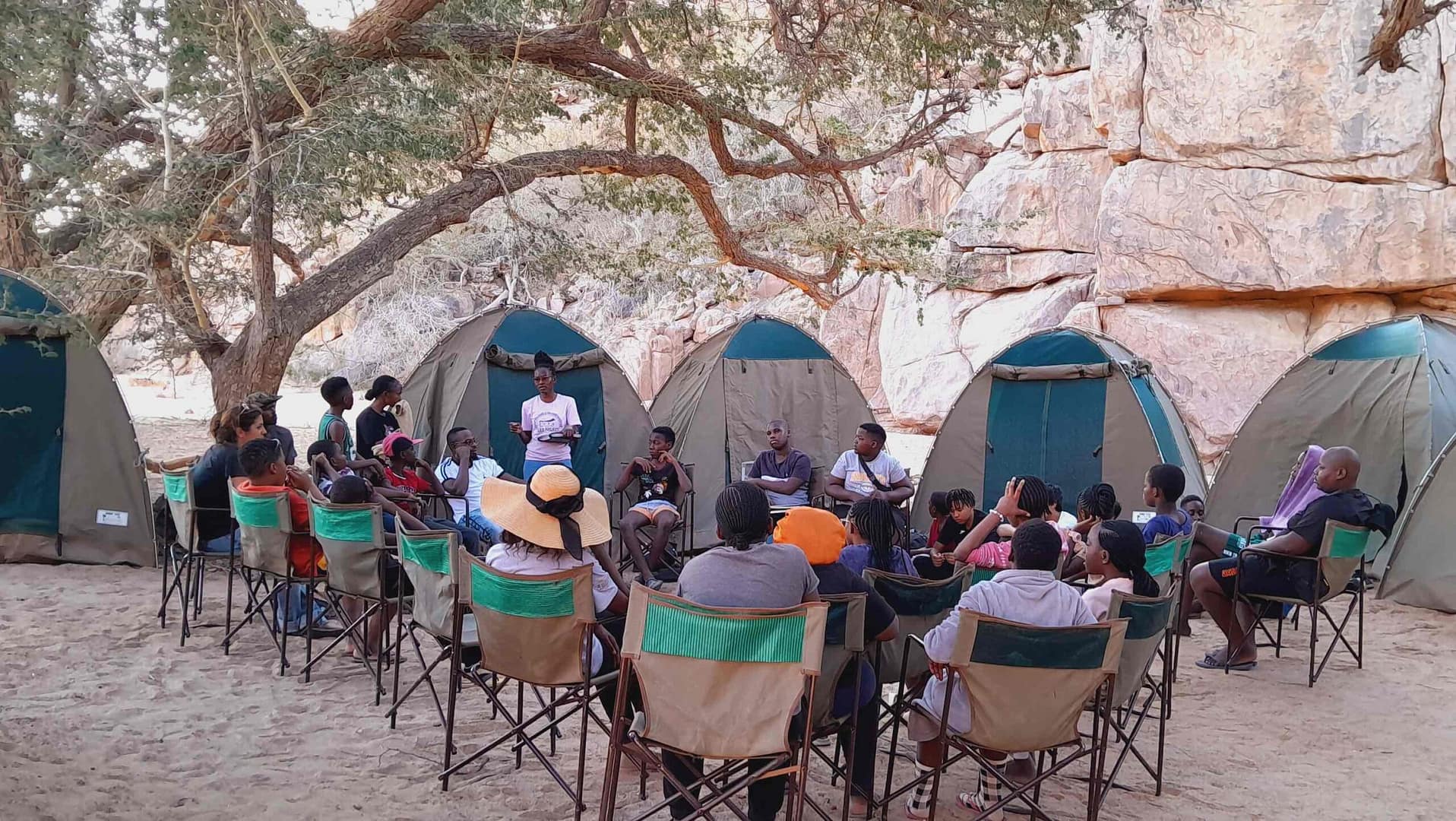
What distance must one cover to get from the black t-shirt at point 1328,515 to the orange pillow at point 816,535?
123 inches

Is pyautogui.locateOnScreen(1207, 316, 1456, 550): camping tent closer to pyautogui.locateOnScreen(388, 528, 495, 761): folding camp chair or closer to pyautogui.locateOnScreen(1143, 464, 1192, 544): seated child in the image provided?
pyautogui.locateOnScreen(1143, 464, 1192, 544): seated child

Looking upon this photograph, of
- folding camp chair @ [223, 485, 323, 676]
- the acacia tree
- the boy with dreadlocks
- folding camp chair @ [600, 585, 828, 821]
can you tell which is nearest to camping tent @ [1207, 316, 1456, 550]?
the acacia tree

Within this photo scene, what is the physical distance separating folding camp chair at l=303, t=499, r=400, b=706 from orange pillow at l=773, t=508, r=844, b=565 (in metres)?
1.93

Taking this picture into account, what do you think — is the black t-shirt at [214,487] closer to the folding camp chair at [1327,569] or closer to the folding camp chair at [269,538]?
the folding camp chair at [269,538]

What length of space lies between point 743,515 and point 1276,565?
3585mm

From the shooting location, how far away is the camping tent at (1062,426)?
7633 millimetres

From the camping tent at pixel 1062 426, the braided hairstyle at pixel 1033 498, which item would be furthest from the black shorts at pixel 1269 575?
the camping tent at pixel 1062 426

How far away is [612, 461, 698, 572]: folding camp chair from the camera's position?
711cm

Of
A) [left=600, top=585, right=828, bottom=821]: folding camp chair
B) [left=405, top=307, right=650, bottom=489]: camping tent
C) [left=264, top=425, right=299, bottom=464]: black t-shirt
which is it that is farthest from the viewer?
[left=405, top=307, right=650, bottom=489]: camping tent

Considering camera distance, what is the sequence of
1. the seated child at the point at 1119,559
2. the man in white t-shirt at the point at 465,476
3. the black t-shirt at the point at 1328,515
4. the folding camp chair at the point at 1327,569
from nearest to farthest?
the seated child at the point at 1119,559, the folding camp chair at the point at 1327,569, the black t-shirt at the point at 1328,515, the man in white t-shirt at the point at 465,476

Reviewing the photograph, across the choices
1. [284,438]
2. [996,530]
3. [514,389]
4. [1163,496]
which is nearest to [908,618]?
[996,530]

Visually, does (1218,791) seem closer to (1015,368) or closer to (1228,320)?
(1015,368)

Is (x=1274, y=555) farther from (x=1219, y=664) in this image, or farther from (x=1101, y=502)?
(x=1101, y=502)

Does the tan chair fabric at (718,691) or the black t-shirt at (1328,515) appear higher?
the black t-shirt at (1328,515)
